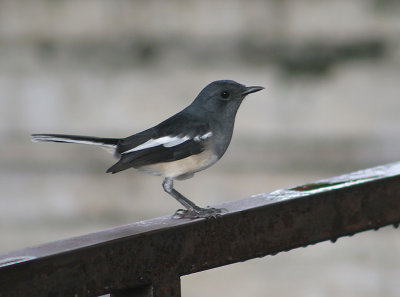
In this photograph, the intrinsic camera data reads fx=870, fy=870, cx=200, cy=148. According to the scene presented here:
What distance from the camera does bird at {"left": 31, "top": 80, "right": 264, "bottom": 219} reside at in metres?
1.43

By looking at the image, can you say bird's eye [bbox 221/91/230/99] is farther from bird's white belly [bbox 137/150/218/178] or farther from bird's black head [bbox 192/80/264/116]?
bird's white belly [bbox 137/150/218/178]

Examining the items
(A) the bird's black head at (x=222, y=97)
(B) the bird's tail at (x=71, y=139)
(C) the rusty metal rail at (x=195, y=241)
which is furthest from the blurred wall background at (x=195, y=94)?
(C) the rusty metal rail at (x=195, y=241)

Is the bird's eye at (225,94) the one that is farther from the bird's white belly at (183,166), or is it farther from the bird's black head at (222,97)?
the bird's white belly at (183,166)

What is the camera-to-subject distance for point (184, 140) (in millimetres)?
1500

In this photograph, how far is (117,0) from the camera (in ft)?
12.9

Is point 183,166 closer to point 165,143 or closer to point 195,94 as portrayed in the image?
point 165,143

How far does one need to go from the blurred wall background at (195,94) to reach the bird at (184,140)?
2263 mm

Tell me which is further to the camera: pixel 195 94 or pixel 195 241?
pixel 195 94

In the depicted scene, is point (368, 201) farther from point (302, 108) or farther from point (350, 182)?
point (302, 108)

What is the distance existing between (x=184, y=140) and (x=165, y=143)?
0.05m

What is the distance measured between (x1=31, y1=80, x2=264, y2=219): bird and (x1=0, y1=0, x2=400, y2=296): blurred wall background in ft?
7.42

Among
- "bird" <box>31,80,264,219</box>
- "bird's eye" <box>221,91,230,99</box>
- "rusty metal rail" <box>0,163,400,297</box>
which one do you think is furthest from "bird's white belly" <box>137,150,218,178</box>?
"rusty metal rail" <box>0,163,400,297</box>

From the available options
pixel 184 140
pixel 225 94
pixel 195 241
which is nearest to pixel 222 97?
pixel 225 94

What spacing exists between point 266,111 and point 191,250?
9.59 ft
